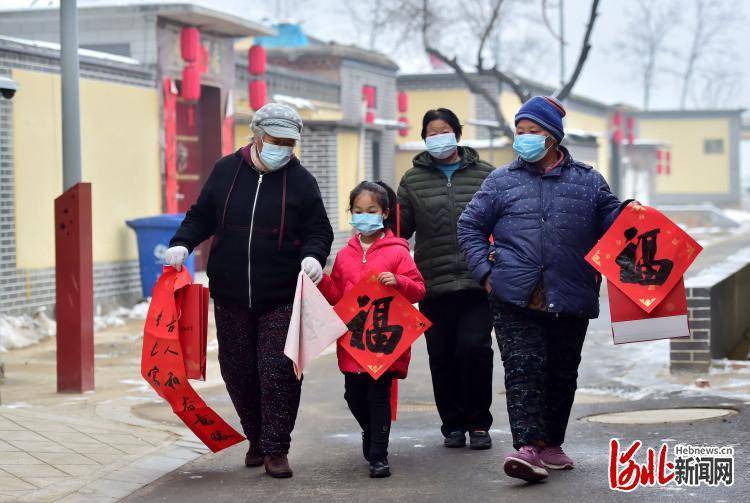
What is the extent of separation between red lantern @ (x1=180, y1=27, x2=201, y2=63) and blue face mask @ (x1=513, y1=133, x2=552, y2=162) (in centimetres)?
1157

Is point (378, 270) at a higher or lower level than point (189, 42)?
lower

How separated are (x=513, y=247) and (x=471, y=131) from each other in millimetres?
30927

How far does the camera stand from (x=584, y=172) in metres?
6.57

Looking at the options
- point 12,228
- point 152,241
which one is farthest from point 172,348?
point 152,241

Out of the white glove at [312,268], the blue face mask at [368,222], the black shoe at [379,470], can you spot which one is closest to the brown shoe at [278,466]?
the black shoe at [379,470]

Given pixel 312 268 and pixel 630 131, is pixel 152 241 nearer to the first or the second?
pixel 312 268

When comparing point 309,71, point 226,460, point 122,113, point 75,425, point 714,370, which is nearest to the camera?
point 226,460

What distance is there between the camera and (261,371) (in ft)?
21.9

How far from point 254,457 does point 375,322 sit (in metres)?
0.98

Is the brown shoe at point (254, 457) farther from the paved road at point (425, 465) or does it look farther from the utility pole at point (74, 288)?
the utility pole at point (74, 288)

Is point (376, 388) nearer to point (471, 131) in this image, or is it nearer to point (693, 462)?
point (693, 462)

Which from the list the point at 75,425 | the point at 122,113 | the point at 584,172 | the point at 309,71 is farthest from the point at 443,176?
the point at 309,71

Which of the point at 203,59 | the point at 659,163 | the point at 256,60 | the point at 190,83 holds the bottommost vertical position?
the point at 659,163

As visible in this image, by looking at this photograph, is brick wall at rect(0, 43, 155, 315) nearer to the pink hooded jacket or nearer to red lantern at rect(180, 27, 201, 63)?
red lantern at rect(180, 27, 201, 63)
